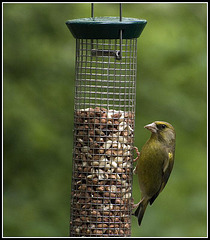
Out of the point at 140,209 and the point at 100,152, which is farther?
the point at 140,209

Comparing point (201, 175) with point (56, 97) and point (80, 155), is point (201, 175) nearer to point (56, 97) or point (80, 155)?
point (56, 97)

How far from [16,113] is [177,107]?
2493mm

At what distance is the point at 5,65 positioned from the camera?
9.16m

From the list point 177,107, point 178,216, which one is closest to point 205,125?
point 177,107

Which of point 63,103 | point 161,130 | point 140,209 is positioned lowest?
point 140,209

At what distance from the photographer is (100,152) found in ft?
20.9

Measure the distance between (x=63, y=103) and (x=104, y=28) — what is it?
3.46m

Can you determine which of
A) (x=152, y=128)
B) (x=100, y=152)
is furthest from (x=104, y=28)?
(x=152, y=128)

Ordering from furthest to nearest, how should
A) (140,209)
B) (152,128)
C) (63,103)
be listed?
(63,103), (140,209), (152,128)

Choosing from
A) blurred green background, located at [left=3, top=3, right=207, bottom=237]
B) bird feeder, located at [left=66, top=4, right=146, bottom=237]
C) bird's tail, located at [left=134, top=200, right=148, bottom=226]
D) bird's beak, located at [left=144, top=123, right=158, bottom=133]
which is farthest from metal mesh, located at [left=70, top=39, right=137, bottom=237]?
blurred green background, located at [left=3, top=3, right=207, bottom=237]

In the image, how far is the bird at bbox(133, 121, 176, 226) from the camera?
6957 mm

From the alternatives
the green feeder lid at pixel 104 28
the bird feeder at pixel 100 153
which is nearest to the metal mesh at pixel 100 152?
the bird feeder at pixel 100 153

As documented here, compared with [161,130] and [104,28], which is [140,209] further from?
[104,28]

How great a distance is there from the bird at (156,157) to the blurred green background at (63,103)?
2.30 meters
